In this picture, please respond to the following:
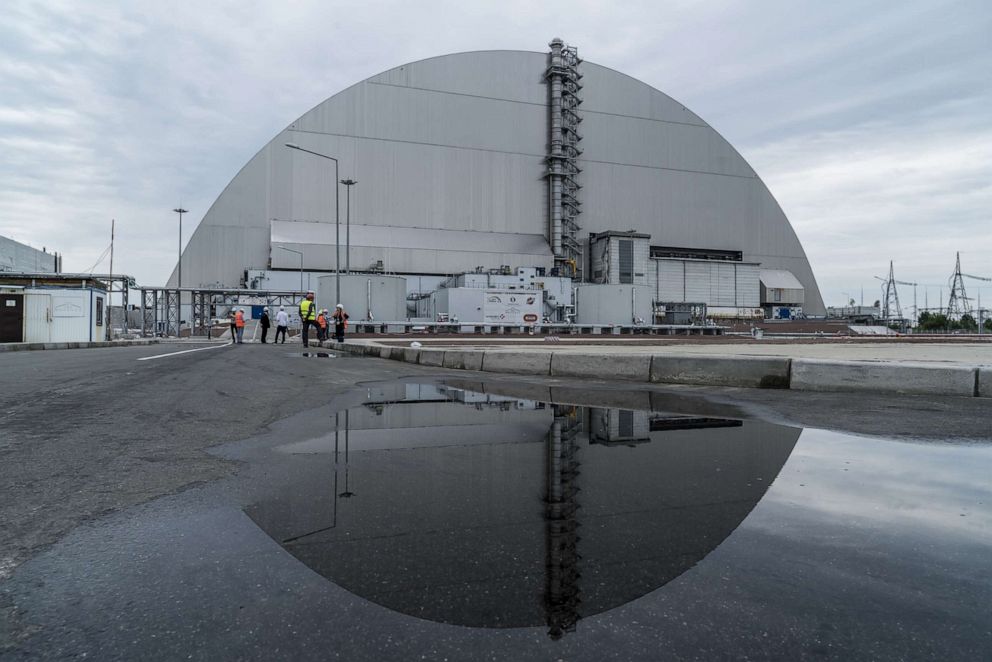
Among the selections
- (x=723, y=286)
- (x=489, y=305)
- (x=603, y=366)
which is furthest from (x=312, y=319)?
(x=723, y=286)

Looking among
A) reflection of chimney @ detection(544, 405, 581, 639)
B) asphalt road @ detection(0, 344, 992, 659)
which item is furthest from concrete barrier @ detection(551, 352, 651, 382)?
reflection of chimney @ detection(544, 405, 581, 639)

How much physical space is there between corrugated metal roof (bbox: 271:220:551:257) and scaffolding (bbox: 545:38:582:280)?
77.7 inches

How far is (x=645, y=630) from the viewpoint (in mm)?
1749

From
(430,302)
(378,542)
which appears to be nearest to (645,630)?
(378,542)

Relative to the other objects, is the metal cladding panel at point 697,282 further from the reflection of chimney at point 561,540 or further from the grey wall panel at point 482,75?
the reflection of chimney at point 561,540

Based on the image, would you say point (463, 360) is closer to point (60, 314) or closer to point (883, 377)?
point (883, 377)

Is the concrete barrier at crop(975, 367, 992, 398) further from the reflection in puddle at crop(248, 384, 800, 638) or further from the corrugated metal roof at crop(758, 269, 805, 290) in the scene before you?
the corrugated metal roof at crop(758, 269, 805, 290)

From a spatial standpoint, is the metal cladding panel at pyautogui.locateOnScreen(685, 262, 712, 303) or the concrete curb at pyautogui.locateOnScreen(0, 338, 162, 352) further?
the metal cladding panel at pyautogui.locateOnScreen(685, 262, 712, 303)

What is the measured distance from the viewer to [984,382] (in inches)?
264

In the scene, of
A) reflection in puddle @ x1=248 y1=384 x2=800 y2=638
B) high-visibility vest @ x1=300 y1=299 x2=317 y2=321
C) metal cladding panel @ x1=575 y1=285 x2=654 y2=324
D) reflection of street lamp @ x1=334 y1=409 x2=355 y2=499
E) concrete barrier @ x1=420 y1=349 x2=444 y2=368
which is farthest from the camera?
metal cladding panel @ x1=575 y1=285 x2=654 y2=324

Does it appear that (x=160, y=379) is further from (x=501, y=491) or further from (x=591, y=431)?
(x=501, y=491)

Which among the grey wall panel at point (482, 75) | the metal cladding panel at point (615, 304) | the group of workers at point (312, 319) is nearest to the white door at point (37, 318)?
the group of workers at point (312, 319)

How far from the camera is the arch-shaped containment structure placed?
51.1m

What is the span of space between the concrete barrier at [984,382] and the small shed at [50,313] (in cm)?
3154
